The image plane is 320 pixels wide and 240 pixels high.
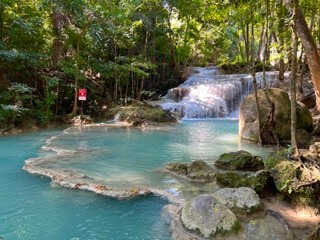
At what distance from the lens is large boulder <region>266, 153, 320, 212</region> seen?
4547 millimetres

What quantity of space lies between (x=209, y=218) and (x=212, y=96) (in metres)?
14.0

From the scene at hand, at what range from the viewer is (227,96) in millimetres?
17391

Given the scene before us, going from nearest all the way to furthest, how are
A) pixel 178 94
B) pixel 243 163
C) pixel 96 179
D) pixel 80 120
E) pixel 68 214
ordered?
pixel 68 214 → pixel 96 179 → pixel 243 163 → pixel 80 120 → pixel 178 94

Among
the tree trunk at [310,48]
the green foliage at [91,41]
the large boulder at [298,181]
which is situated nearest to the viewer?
the large boulder at [298,181]

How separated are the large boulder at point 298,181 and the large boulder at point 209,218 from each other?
115 centimetres

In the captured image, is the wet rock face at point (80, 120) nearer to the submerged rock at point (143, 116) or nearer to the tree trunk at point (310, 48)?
the submerged rock at point (143, 116)

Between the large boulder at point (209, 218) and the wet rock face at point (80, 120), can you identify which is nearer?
the large boulder at point (209, 218)

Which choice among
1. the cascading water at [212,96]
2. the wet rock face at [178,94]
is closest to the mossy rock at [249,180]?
the cascading water at [212,96]

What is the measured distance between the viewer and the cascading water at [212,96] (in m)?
16.7

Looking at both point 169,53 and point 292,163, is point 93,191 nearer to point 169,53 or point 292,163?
point 292,163

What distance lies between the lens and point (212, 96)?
17578 millimetres

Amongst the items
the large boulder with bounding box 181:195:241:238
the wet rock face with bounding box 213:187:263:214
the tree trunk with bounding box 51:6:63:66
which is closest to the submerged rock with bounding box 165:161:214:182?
the wet rock face with bounding box 213:187:263:214

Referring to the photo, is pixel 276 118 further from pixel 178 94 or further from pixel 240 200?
pixel 178 94

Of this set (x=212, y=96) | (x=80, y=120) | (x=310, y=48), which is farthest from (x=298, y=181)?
(x=212, y=96)
